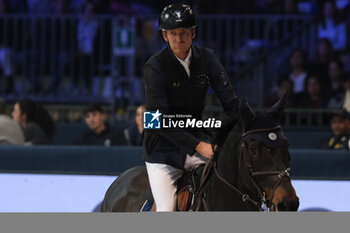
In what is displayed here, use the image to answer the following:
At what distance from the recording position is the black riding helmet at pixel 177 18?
5.02 meters

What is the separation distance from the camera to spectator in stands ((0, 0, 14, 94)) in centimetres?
1174

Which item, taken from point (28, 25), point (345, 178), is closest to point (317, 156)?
point (345, 178)

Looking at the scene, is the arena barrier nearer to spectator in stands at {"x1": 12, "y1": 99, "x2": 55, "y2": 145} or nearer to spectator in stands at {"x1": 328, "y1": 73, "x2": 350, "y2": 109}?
spectator in stands at {"x1": 12, "y1": 99, "x2": 55, "y2": 145}

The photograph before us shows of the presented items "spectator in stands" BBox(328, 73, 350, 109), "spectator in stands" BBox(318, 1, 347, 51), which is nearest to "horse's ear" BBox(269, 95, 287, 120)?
"spectator in stands" BBox(328, 73, 350, 109)

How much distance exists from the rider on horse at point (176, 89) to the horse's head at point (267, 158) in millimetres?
370

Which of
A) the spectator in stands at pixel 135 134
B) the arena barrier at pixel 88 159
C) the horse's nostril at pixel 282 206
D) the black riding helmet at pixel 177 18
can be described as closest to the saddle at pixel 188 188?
the horse's nostril at pixel 282 206

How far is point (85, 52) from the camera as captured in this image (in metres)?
11.6

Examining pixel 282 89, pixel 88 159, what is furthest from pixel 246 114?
pixel 282 89

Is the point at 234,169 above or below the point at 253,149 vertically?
below

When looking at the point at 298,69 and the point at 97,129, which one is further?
the point at 298,69

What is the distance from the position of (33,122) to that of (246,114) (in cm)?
529

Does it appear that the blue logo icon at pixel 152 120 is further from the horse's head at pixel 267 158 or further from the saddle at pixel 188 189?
the horse's head at pixel 267 158

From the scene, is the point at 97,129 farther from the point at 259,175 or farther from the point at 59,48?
the point at 259,175

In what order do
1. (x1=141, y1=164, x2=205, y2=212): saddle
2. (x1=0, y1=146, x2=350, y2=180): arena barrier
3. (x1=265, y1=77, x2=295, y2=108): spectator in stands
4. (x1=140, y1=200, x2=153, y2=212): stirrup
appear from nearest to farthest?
(x1=141, y1=164, x2=205, y2=212): saddle, (x1=140, y1=200, x2=153, y2=212): stirrup, (x1=0, y1=146, x2=350, y2=180): arena barrier, (x1=265, y1=77, x2=295, y2=108): spectator in stands
